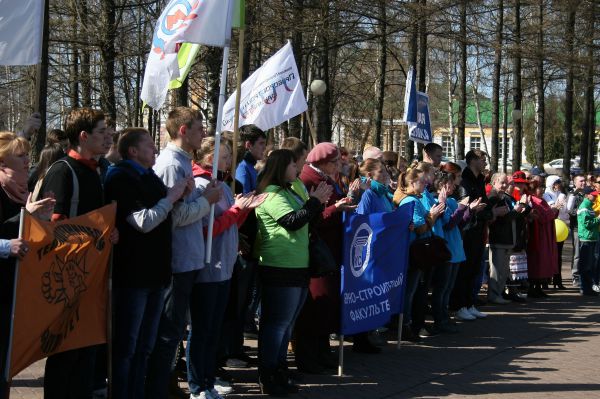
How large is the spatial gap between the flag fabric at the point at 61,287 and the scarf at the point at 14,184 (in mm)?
279

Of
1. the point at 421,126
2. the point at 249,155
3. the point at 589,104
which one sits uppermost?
the point at 589,104

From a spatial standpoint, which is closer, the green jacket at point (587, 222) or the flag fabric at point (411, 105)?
the flag fabric at point (411, 105)

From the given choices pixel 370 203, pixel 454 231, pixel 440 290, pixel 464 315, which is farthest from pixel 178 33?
pixel 464 315

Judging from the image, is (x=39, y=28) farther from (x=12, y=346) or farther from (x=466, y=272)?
(x=466, y=272)

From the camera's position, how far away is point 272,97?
976cm

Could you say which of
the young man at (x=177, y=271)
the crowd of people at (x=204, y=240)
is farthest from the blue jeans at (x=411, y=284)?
the young man at (x=177, y=271)

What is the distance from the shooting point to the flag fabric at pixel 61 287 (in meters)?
4.99

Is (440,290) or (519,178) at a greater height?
(519,178)

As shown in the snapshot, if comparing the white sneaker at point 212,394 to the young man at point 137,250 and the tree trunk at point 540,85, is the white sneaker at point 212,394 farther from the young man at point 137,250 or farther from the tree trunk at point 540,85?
the tree trunk at point 540,85

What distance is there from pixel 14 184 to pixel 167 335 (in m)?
1.48

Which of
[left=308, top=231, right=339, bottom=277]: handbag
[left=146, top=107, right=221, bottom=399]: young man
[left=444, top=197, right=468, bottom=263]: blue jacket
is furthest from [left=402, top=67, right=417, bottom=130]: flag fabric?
[left=146, top=107, right=221, bottom=399]: young man

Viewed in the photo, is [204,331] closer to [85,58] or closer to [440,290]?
[440,290]

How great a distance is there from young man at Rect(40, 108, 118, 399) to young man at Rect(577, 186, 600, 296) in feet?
33.6

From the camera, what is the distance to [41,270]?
16.6ft
